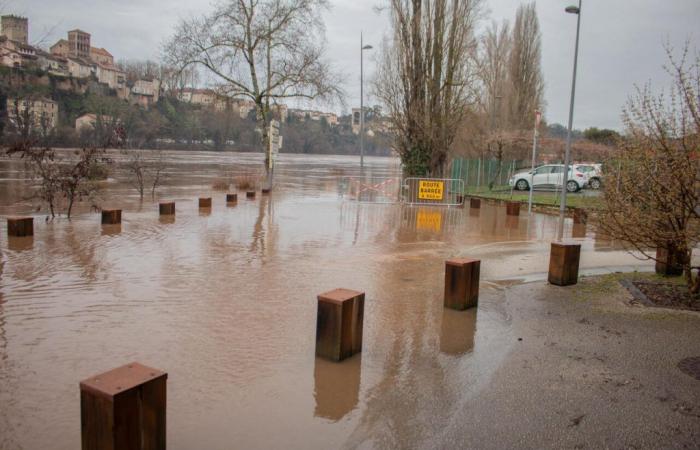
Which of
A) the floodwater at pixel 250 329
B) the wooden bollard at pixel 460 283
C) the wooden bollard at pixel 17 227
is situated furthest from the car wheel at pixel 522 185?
the wooden bollard at pixel 17 227

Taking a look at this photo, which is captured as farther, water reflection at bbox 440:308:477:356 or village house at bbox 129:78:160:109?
village house at bbox 129:78:160:109

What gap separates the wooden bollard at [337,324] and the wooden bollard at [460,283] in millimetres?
2008

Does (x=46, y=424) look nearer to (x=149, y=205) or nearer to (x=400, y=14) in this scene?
(x=149, y=205)

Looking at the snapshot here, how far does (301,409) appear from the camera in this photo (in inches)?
169

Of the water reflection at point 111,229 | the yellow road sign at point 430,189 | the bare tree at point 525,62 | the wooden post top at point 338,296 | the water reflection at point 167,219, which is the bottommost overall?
the water reflection at point 111,229

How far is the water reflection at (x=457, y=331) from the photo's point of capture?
5766 mm

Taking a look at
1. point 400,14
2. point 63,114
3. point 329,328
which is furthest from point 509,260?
point 63,114

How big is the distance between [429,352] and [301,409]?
5.80ft

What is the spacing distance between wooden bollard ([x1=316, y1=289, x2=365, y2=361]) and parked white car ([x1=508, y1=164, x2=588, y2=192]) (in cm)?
2294

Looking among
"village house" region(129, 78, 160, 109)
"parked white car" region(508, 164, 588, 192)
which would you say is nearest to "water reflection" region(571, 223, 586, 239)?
"parked white car" region(508, 164, 588, 192)

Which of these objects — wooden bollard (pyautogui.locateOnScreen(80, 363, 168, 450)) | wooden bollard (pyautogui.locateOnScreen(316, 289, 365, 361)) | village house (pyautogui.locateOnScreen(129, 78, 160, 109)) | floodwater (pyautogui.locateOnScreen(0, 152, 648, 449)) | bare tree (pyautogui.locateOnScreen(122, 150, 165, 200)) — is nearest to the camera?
wooden bollard (pyautogui.locateOnScreen(80, 363, 168, 450))

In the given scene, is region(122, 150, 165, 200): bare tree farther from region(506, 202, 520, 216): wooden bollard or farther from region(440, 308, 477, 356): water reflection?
region(440, 308, 477, 356): water reflection

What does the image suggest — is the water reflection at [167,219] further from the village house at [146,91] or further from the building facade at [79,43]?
the building facade at [79,43]

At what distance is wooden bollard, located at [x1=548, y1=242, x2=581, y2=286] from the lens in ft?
27.1
